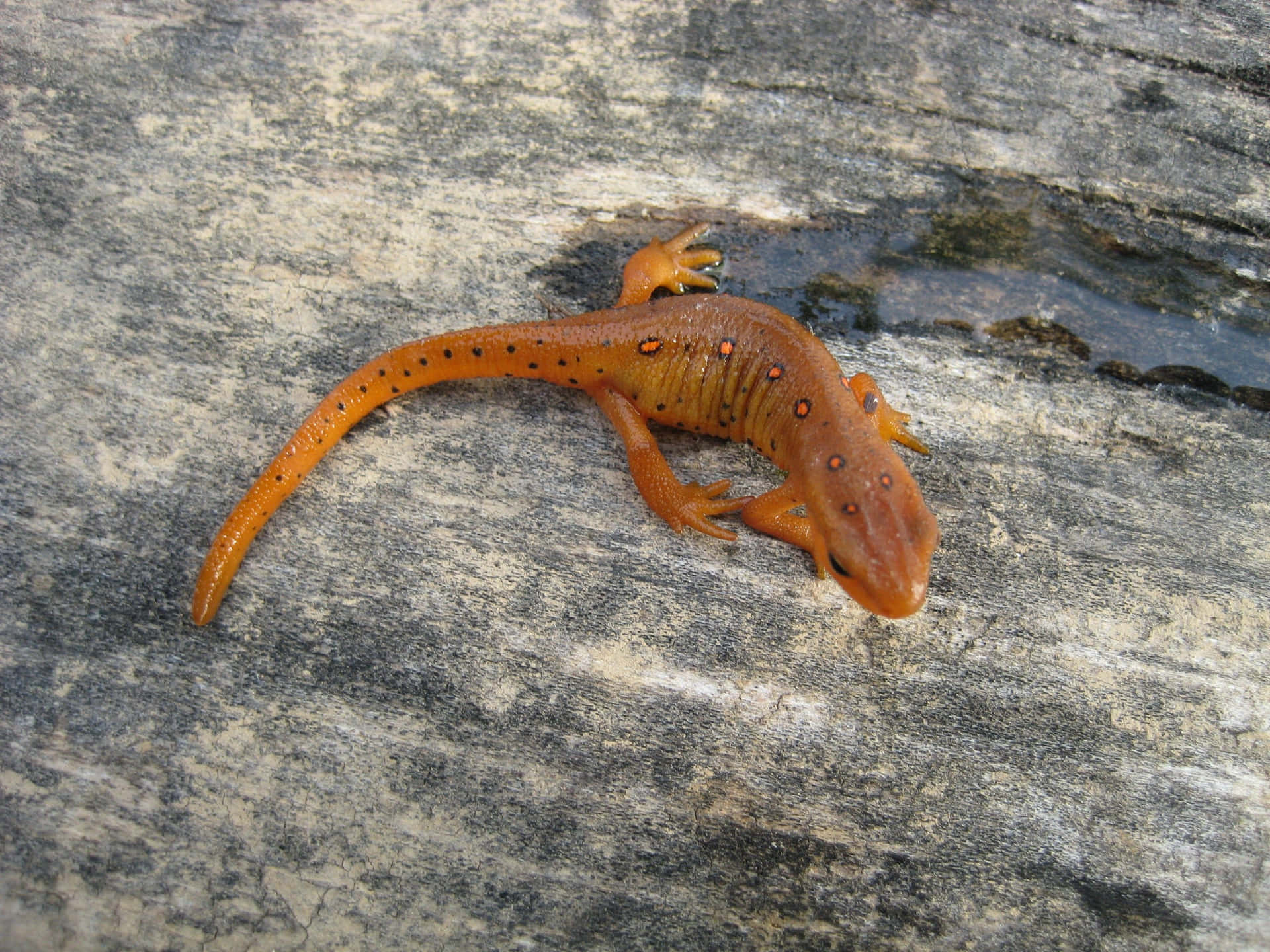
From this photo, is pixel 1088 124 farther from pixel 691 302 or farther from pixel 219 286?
pixel 219 286

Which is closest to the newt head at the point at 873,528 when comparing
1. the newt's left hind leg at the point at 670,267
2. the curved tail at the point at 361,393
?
the newt's left hind leg at the point at 670,267

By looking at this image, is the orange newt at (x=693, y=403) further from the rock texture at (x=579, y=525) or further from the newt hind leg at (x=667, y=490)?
the rock texture at (x=579, y=525)

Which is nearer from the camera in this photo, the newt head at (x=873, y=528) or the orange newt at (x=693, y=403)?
the newt head at (x=873, y=528)

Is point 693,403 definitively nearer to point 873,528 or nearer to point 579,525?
point 579,525

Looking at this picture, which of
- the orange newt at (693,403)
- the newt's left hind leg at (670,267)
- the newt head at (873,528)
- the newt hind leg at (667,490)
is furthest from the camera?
the newt's left hind leg at (670,267)

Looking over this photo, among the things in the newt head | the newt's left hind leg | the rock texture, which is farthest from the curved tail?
the newt head

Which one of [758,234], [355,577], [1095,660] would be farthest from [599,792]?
[758,234]

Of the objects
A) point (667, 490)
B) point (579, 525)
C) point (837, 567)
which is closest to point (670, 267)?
point (667, 490)
